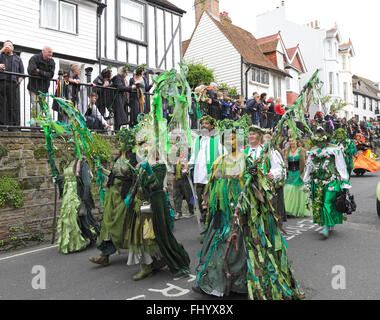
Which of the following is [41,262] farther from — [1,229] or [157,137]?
[157,137]

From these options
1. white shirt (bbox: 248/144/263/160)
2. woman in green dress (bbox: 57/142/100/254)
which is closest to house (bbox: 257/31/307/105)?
white shirt (bbox: 248/144/263/160)

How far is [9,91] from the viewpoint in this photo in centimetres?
765

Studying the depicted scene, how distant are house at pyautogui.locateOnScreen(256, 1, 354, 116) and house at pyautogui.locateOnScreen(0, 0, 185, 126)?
2345 cm

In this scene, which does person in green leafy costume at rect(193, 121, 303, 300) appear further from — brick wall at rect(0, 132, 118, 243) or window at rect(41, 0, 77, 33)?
window at rect(41, 0, 77, 33)

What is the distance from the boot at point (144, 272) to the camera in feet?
15.1

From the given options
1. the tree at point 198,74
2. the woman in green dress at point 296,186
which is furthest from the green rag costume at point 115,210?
the tree at point 198,74

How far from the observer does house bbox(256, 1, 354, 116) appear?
37219mm

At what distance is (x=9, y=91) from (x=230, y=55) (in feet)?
65.7

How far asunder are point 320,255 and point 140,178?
10.2 feet

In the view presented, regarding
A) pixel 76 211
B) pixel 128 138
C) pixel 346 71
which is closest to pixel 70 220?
pixel 76 211

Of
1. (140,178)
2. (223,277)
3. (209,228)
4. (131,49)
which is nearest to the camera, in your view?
(223,277)

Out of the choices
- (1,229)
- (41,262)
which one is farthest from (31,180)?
(41,262)

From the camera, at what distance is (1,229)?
6719 millimetres

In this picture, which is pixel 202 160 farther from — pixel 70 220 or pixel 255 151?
pixel 70 220
